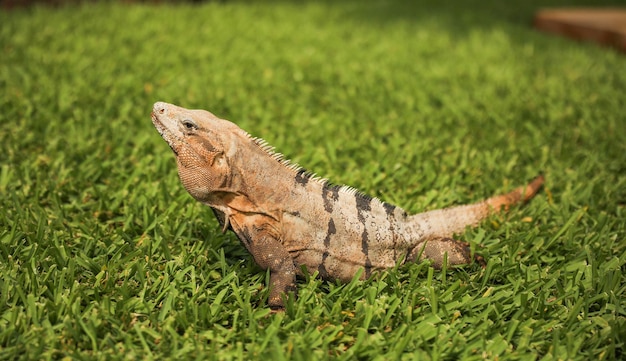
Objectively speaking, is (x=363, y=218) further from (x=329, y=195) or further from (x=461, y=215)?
(x=461, y=215)

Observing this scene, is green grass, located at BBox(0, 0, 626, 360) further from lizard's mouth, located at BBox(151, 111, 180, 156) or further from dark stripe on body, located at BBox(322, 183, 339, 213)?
lizard's mouth, located at BBox(151, 111, 180, 156)

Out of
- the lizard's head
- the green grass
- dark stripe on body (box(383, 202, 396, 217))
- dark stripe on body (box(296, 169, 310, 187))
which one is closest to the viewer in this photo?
the green grass

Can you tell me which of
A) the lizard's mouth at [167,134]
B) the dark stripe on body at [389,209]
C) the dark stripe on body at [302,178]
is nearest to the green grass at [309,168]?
the dark stripe on body at [389,209]

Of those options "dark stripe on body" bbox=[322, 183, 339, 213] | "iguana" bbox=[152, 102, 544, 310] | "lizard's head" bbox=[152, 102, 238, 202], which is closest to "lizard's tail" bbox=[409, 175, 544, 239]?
"iguana" bbox=[152, 102, 544, 310]

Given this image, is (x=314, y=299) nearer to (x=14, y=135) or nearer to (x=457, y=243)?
(x=457, y=243)

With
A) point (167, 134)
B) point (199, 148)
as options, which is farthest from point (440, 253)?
point (167, 134)

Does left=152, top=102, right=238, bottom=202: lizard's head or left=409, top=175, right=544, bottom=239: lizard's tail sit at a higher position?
left=152, top=102, right=238, bottom=202: lizard's head
